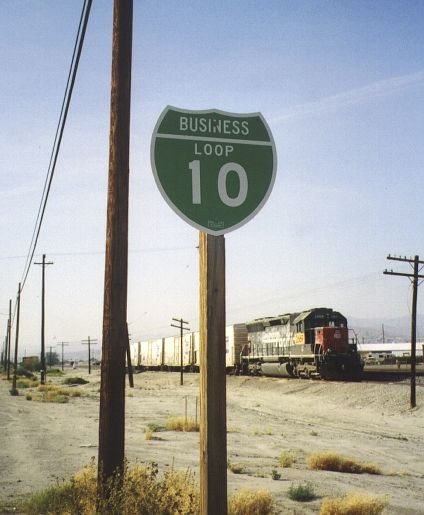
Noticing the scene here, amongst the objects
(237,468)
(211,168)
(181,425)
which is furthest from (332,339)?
(211,168)

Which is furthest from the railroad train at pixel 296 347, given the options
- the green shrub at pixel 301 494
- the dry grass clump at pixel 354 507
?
the dry grass clump at pixel 354 507

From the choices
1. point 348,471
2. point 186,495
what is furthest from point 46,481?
point 348,471

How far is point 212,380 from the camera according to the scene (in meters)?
3.11

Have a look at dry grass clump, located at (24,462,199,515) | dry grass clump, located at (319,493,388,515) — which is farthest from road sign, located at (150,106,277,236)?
dry grass clump, located at (319,493,388,515)

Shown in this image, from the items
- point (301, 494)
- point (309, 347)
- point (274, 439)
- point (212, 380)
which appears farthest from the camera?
point (309, 347)

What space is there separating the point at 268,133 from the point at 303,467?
29.7 ft

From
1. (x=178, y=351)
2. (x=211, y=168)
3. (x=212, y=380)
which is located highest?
(x=211, y=168)

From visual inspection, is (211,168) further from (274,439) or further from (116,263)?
(274,439)

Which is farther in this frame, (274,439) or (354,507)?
(274,439)

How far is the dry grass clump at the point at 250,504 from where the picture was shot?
6242 mm

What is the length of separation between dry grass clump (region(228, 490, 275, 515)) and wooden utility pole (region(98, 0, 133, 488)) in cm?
168

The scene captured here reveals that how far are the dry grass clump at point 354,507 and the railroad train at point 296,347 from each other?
2191 centimetres

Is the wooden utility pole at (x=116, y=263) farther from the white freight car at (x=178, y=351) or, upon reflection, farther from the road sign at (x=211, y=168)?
the white freight car at (x=178, y=351)

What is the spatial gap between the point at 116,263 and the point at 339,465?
24.1ft
